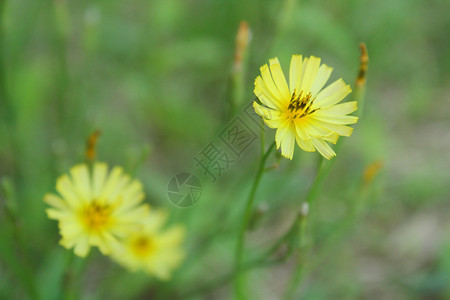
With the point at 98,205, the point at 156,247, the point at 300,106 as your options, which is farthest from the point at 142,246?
the point at 300,106

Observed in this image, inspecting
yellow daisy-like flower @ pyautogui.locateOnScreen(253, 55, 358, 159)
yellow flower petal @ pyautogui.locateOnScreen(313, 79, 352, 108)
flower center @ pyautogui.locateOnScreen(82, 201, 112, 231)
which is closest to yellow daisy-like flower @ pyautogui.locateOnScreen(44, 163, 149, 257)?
flower center @ pyautogui.locateOnScreen(82, 201, 112, 231)

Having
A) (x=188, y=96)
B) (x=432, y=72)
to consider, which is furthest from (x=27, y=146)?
(x=432, y=72)

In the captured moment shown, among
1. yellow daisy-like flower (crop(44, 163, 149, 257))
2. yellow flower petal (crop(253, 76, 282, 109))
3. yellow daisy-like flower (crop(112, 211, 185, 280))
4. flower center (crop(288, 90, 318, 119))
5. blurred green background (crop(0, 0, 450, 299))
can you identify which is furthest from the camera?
blurred green background (crop(0, 0, 450, 299))

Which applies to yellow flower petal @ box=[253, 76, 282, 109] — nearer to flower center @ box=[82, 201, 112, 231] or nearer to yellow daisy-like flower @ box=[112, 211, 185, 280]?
flower center @ box=[82, 201, 112, 231]

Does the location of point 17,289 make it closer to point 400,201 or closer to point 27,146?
point 27,146

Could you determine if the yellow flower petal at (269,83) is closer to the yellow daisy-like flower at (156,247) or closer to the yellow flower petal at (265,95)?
the yellow flower petal at (265,95)

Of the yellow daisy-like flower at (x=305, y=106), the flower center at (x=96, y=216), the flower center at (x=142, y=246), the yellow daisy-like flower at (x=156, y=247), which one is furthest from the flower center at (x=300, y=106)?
the flower center at (x=142, y=246)
